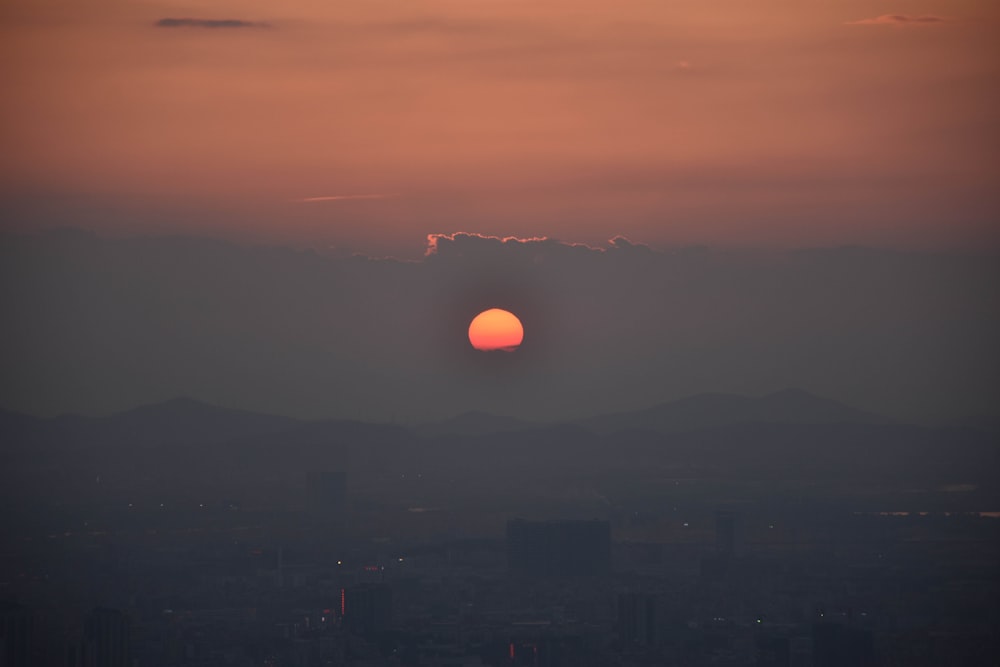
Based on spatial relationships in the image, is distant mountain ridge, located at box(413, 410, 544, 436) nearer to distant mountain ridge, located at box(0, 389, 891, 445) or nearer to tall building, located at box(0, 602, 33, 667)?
distant mountain ridge, located at box(0, 389, 891, 445)

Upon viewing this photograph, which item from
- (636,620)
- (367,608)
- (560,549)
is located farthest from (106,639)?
(560,549)

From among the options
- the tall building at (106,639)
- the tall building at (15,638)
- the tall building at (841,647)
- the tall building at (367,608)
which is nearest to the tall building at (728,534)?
the tall building at (367,608)

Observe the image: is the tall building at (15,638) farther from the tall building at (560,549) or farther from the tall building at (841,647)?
the tall building at (560,549)

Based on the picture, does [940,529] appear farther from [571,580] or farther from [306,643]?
[306,643]

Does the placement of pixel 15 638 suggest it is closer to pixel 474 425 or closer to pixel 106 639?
pixel 106 639

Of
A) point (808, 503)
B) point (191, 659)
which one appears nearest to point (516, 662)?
point (191, 659)
